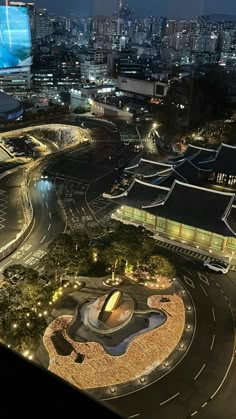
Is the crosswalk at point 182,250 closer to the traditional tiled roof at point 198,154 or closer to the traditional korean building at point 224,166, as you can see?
the traditional korean building at point 224,166

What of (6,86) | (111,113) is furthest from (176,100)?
(6,86)

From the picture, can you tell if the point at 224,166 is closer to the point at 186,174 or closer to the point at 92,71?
the point at 186,174

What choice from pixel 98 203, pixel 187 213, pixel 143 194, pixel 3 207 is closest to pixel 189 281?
pixel 187 213

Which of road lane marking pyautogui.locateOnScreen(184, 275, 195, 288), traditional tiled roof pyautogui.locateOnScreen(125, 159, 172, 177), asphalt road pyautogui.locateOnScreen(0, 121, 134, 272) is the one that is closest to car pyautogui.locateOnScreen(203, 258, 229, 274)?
road lane marking pyautogui.locateOnScreen(184, 275, 195, 288)

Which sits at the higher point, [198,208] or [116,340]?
[198,208]

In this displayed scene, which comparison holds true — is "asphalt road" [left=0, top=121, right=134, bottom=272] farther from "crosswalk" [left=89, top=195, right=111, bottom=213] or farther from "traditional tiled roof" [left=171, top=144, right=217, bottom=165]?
"traditional tiled roof" [left=171, top=144, right=217, bottom=165]
